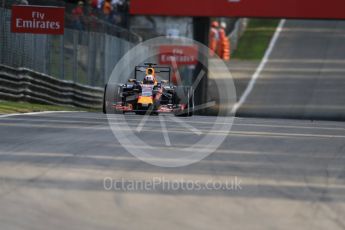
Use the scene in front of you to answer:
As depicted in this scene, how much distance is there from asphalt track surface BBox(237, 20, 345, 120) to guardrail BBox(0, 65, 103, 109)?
4836mm

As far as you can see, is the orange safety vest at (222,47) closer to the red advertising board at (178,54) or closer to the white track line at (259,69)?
the white track line at (259,69)

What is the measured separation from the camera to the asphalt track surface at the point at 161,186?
721cm

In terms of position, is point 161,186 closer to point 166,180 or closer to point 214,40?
point 166,180

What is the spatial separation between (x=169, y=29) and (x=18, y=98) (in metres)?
20.2

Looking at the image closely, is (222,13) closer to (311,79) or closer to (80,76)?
(80,76)

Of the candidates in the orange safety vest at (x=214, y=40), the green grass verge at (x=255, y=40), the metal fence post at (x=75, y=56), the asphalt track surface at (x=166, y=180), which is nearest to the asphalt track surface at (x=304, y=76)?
the green grass verge at (x=255, y=40)

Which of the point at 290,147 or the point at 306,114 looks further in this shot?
the point at 306,114

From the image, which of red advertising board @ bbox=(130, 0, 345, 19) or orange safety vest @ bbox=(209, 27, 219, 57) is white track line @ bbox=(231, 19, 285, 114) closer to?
orange safety vest @ bbox=(209, 27, 219, 57)

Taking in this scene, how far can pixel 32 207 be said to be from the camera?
7453mm

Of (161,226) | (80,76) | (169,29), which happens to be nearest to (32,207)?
(161,226)

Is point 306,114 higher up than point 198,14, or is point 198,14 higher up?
point 198,14

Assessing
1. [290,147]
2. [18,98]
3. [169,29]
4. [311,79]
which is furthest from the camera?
[169,29]

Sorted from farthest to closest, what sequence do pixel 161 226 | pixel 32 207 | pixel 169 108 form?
pixel 169 108, pixel 32 207, pixel 161 226

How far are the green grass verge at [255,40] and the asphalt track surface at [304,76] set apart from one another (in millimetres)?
760
